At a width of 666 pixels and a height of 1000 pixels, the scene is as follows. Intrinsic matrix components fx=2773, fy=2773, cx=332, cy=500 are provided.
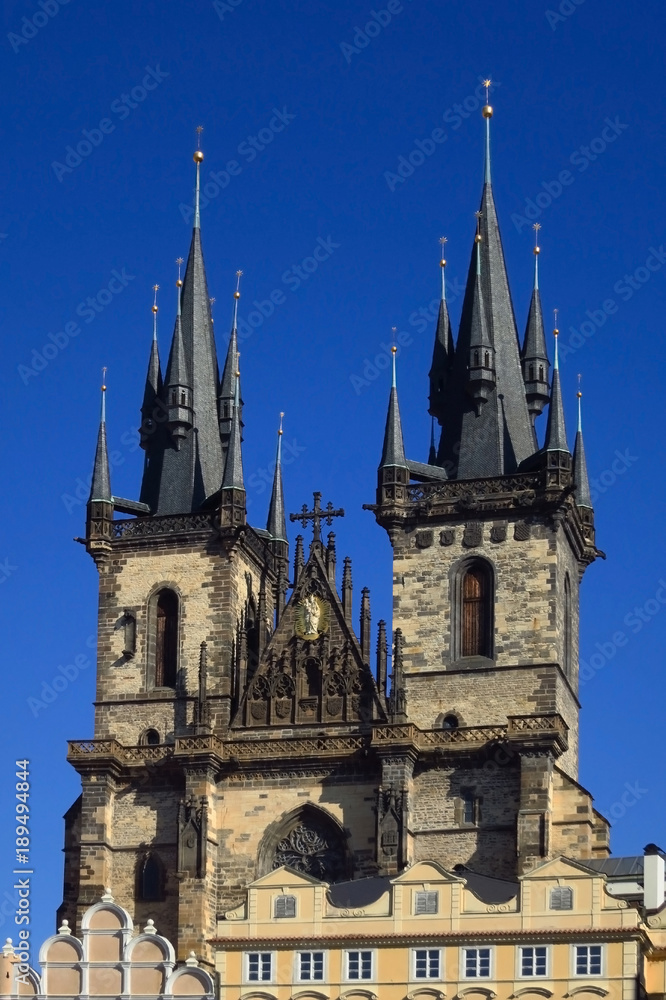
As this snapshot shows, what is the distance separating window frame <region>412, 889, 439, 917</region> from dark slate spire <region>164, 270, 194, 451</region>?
884 inches

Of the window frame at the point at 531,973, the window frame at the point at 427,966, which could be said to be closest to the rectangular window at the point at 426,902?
the window frame at the point at 427,966

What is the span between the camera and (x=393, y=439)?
245 ft

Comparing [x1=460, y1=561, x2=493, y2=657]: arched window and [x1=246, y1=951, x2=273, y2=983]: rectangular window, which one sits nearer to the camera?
[x1=246, y1=951, x2=273, y2=983]: rectangular window

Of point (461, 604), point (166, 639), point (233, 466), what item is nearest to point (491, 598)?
point (461, 604)

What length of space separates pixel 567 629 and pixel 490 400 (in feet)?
21.9

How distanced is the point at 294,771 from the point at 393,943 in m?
15.0

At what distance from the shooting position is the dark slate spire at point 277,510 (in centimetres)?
7981

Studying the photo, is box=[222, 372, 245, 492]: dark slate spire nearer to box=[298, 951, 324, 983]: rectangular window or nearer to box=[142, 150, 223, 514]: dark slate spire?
box=[142, 150, 223, 514]: dark slate spire

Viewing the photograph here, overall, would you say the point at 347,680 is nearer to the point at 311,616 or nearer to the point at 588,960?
the point at 311,616

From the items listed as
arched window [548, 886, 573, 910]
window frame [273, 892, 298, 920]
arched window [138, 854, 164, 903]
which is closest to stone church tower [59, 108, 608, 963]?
arched window [138, 854, 164, 903]

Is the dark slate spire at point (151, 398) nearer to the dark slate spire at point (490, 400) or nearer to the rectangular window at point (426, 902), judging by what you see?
the dark slate spire at point (490, 400)

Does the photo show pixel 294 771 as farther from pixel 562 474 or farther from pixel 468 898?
pixel 468 898

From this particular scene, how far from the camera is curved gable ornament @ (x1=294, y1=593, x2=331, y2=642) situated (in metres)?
73.6

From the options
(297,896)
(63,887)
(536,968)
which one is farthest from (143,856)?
(536,968)
